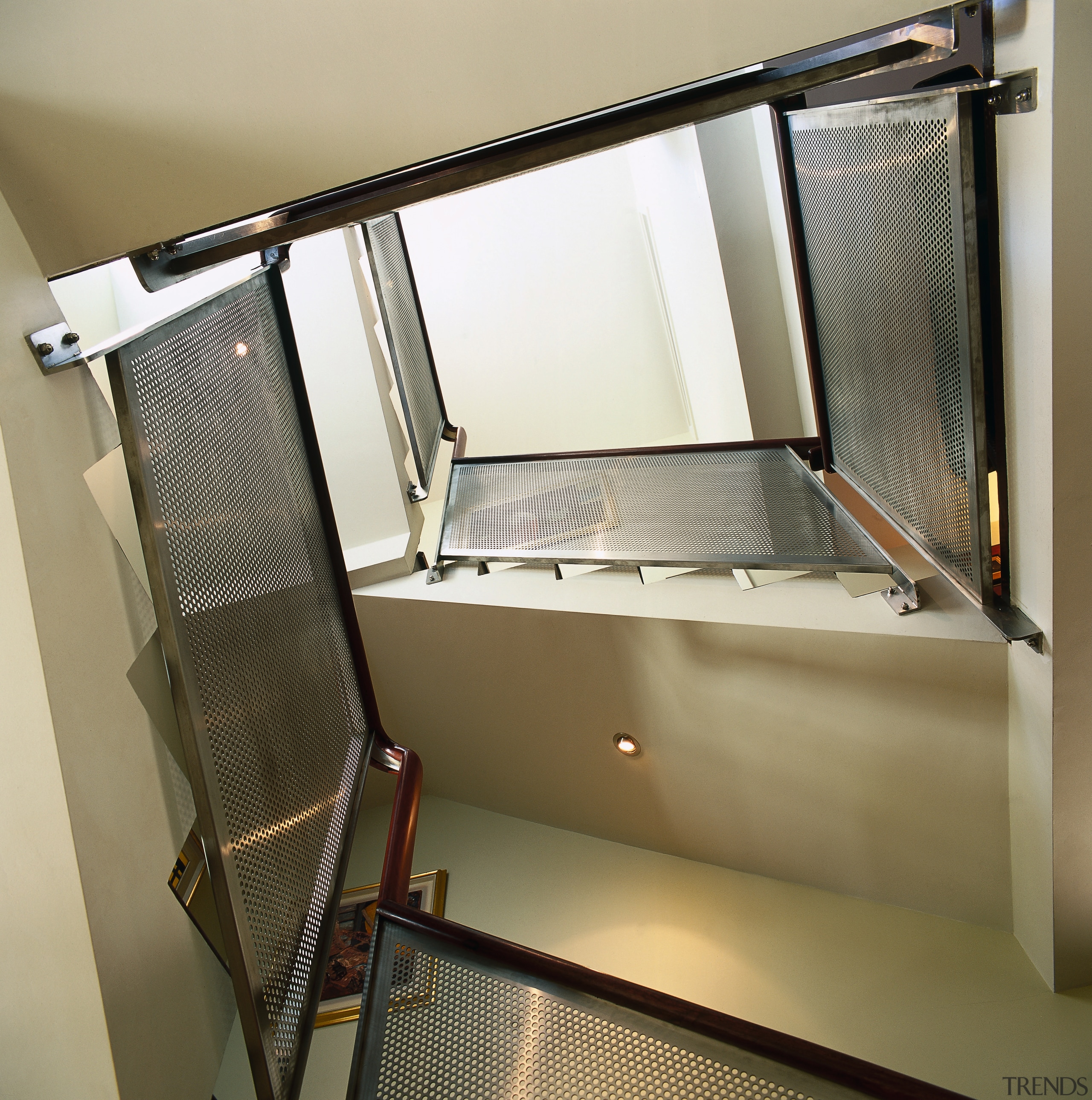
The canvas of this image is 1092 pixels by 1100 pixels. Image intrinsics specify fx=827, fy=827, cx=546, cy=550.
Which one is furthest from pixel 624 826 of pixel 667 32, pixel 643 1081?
pixel 667 32

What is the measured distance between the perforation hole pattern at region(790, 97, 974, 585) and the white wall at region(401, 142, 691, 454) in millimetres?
3808

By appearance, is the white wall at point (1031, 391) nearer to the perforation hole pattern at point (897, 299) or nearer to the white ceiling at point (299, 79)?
the perforation hole pattern at point (897, 299)

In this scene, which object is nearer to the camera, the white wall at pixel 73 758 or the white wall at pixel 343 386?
the white wall at pixel 73 758

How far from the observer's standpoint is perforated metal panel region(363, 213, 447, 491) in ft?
10.6

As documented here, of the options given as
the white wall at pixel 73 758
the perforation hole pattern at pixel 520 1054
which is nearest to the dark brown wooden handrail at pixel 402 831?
the perforation hole pattern at pixel 520 1054

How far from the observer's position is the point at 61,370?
1.51m

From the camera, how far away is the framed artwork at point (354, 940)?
3.22m

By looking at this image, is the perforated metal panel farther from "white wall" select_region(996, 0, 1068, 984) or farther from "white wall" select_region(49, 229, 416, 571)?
"white wall" select_region(996, 0, 1068, 984)

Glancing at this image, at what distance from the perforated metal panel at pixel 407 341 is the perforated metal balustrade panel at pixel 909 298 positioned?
158 centimetres

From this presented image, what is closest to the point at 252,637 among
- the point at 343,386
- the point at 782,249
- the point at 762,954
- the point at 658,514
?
the point at 658,514

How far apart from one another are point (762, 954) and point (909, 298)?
7.62ft

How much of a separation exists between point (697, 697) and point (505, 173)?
76.6 inches

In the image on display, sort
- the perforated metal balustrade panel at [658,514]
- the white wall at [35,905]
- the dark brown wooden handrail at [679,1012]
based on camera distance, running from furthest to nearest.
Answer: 1. the perforated metal balustrade panel at [658,514]
2. the white wall at [35,905]
3. the dark brown wooden handrail at [679,1012]

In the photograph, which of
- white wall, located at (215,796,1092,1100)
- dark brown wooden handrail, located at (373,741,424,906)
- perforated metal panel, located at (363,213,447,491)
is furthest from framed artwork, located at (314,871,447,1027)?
perforated metal panel, located at (363,213,447,491)
